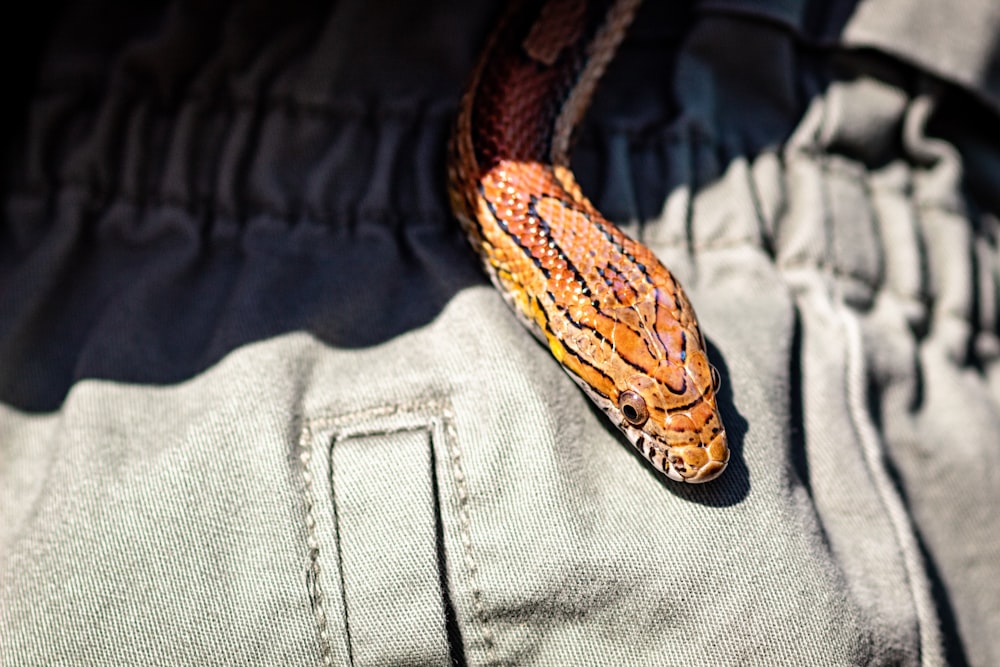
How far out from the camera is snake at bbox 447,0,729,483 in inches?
87.1

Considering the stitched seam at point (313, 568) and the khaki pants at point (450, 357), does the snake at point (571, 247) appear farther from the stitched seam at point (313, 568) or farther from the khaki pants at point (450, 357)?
the stitched seam at point (313, 568)

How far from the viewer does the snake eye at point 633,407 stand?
7.24ft

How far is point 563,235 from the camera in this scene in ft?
8.30

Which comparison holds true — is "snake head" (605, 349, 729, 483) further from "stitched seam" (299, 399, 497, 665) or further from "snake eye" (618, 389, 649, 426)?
"stitched seam" (299, 399, 497, 665)

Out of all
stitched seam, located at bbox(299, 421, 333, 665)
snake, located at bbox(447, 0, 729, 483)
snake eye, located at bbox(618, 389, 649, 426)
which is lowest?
stitched seam, located at bbox(299, 421, 333, 665)

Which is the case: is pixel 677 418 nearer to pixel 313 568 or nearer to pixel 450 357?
pixel 450 357

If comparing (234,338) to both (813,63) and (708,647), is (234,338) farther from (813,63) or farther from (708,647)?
(813,63)

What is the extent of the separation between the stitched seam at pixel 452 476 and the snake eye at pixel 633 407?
1.68ft

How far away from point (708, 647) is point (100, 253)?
2.25 metres

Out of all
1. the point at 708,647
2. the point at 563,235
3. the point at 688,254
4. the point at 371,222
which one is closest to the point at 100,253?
the point at 371,222

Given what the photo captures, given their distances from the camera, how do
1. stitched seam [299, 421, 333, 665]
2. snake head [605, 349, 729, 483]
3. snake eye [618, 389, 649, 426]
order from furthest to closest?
1. snake eye [618, 389, 649, 426]
2. snake head [605, 349, 729, 483]
3. stitched seam [299, 421, 333, 665]

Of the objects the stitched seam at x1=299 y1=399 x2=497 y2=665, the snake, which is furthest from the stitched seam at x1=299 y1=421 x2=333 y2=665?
the snake

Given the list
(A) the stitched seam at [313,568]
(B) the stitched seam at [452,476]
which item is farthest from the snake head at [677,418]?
(A) the stitched seam at [313,568]

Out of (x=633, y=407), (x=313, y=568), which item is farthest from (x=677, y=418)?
(x=313, y=568)
